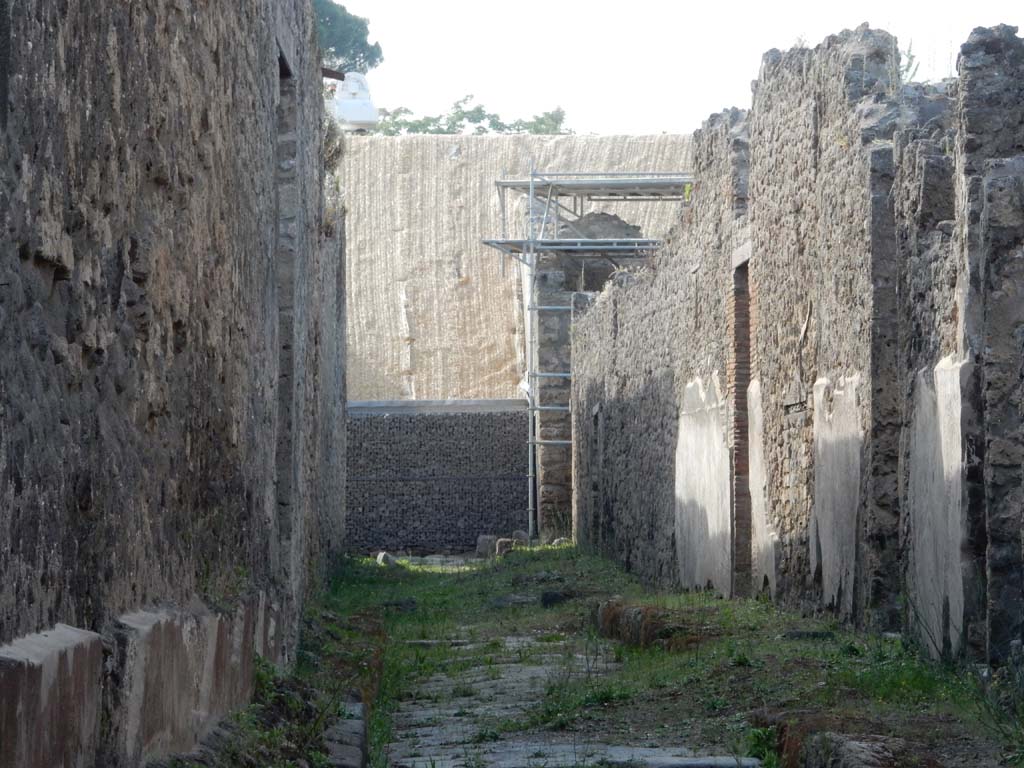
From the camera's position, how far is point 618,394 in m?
17.6

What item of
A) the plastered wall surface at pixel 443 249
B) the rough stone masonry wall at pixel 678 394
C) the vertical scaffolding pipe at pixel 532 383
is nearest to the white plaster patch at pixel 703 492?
the rough stone masonry wall at pixel 678 394

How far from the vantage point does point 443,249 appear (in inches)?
1857

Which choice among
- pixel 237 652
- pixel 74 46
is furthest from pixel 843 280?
pixel 74 46

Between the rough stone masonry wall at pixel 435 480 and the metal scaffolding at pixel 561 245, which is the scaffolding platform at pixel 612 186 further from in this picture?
the rough stone masonry wall at pixel 435 480

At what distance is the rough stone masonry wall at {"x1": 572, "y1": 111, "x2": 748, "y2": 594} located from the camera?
12141 millimetres

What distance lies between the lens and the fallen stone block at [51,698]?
2.64 meters

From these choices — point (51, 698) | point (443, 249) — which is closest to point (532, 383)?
point (51, 698)

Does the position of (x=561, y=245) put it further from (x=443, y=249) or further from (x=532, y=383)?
(x=443, y=249)

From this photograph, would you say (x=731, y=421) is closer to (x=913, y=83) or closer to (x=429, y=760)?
(x=913, y=83)

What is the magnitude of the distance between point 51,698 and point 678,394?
11200 mm

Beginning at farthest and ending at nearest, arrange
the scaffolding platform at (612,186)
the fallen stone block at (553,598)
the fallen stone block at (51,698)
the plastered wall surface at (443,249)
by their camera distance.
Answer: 1. the plastered wall surface at (443,249)
2. the scaffolding platform at (612,186)
3. the fallen stone block at (553,598)
4. the fallen stone block at (51,698)

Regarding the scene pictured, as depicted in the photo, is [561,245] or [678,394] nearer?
[678,394]

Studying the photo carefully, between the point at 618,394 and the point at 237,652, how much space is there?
12272mm

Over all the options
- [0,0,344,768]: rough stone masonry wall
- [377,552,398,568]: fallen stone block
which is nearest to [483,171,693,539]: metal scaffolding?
[377,552,398,568]: fallen stone block
